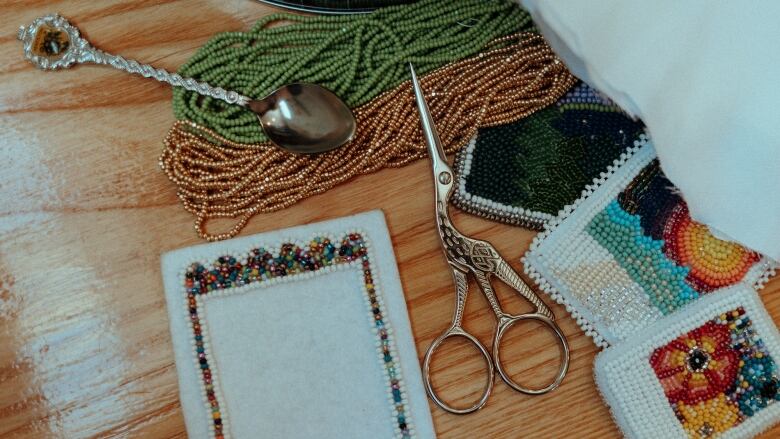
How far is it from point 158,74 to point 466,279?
1.06 feet

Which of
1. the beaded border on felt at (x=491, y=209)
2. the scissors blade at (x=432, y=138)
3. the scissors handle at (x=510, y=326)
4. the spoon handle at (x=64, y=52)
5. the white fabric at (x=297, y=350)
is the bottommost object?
the white fabric at (x=297, y=350)

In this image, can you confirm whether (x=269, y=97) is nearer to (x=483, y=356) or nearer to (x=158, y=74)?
(x=158, y=74)

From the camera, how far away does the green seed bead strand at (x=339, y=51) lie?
1.97ft

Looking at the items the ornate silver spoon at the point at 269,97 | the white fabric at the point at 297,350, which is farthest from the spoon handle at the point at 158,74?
the white fabric at the point at 297,350

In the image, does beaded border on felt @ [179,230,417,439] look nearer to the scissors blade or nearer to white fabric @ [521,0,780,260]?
the scissors blade

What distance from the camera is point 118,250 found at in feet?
1.94

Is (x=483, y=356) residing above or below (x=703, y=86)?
below

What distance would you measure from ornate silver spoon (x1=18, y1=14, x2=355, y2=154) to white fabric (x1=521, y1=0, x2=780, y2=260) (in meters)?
0.20

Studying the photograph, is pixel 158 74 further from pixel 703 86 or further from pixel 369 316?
pixel 703 86

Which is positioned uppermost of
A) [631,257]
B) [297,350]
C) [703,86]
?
[703,86]

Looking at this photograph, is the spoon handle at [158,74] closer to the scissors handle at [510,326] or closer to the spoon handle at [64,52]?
the spoon handle at [64,52]

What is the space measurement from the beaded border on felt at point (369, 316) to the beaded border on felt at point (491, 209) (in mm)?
91

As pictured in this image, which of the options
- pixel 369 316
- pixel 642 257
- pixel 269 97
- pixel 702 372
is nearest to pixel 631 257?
pixel 642 257

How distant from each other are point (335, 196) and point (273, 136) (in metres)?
0.08
